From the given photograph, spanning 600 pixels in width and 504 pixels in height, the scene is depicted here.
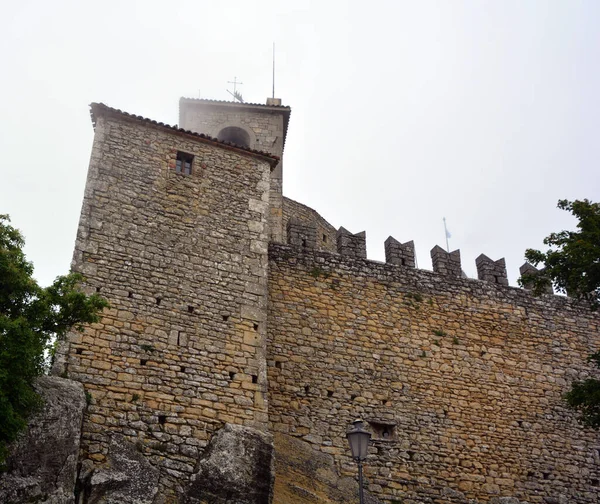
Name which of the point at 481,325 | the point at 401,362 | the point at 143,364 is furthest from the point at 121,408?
the point at 481,325

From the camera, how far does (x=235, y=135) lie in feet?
65.3

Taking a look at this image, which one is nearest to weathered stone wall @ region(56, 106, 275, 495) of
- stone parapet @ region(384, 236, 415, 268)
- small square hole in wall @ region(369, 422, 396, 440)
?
small square hole in wall @ region(369, 422, 396, 440)

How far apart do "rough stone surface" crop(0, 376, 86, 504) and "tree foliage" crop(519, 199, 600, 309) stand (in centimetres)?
748

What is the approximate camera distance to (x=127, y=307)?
418 inches

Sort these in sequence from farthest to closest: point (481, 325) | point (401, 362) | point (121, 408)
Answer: point (481, 325) → point (401, 362) → point (121, 408)

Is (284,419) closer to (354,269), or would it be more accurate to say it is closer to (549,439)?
(354,269)

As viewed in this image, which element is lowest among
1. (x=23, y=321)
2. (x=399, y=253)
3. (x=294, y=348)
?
(x=23, y=321)

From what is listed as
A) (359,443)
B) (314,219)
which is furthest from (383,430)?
(314,219)

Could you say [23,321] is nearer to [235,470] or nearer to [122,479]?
[122,479]

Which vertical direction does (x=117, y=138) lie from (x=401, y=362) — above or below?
above

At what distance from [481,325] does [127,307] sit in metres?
7.82

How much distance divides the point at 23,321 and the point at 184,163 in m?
5.05

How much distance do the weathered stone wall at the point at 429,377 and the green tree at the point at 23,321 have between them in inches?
178

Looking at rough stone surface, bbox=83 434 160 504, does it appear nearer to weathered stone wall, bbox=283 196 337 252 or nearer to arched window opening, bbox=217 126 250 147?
weathered stone wall, bbox=283 196 337 252
